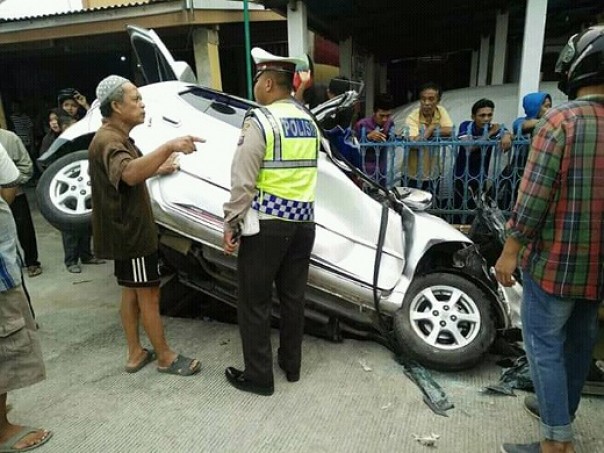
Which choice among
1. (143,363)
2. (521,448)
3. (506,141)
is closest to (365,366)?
(521,448)

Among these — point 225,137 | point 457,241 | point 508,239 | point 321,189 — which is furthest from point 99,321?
point 508,239

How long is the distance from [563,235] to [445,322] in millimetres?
1285

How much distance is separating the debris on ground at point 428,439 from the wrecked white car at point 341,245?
2.04 ft

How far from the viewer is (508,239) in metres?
1.91

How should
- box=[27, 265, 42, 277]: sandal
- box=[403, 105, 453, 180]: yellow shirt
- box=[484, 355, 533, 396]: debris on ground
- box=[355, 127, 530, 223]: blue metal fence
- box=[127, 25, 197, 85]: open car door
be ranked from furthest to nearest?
box=[27, 265, 42, 277]: sandal < box=[403, 105, 453, 180]: yellow shirt < box=[355, 127, 530, 223]: blue metal fence < box=[127, 25, 197, 85]: open car door < box=[484, 355, 533, 396]: debris on ground

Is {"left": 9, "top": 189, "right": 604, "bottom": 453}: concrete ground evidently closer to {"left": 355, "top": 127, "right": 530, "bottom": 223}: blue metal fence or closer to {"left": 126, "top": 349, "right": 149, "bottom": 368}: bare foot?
{"left": 126, "top": 349, "right": 149, "bottom": 368}: bare foot

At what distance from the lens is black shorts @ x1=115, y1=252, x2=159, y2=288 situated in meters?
2.61

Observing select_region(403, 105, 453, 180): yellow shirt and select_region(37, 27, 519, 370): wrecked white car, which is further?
select_region(403, 105, 453, 180): yellow shirt

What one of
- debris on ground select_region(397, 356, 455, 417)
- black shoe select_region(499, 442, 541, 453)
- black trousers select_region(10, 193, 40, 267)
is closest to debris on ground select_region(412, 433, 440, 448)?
debris on ground select_region(397, 356, 455, 417)

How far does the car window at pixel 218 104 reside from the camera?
10.7 ft

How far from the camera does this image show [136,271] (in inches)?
103

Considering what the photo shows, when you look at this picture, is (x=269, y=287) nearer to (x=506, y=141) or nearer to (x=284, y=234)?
(x=284, y=234)

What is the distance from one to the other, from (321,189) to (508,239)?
4.47 ft

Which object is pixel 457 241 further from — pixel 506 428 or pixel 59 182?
pixel 59 182
